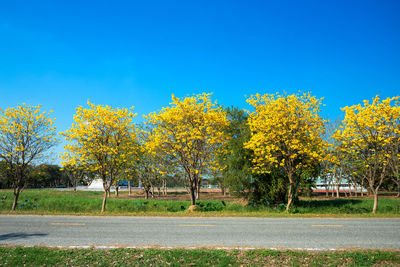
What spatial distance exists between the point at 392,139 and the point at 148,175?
31.6 m

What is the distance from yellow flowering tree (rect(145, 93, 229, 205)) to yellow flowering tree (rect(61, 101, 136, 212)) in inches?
92.5

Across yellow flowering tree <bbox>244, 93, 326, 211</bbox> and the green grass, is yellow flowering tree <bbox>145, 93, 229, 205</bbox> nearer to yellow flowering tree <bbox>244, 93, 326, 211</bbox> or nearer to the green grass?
yellow flowering tree <bbox>244, 93, 326, 211</bbox>

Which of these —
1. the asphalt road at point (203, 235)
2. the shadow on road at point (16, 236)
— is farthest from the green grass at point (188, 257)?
the shadow on road at point (16, 236)

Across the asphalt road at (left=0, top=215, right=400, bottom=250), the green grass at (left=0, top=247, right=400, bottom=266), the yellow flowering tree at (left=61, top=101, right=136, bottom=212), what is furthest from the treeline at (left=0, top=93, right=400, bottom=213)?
the green grass at (left=0, top=247, right=400, bottom=266)

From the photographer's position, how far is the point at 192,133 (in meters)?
20.3

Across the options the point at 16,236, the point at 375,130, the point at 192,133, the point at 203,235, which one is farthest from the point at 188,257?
the point at 375,130

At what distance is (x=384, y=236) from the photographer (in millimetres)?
10273

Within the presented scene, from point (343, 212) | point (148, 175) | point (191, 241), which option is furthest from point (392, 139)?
point (148, 175)

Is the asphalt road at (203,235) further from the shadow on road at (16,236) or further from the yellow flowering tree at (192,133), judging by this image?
the yellow flowering tree at (192,133)

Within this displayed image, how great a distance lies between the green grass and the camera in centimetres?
726

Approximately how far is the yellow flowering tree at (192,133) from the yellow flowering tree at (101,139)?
7.71 feet

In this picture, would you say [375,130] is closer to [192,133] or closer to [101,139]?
[192,133]

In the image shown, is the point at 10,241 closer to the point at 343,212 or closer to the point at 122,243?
the point at 122,243

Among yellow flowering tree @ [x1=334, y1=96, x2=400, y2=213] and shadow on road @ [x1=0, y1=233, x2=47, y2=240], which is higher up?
yellow flowering tree @ [x1=334, y1=96, x2=400, y2=213]
